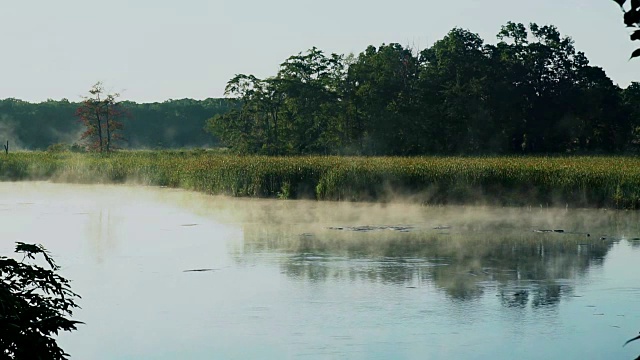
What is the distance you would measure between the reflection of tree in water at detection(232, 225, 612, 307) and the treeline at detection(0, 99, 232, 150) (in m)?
52.7

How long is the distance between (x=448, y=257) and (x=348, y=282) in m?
2.11

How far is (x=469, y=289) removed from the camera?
877 cm

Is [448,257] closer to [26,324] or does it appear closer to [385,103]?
[26,324]

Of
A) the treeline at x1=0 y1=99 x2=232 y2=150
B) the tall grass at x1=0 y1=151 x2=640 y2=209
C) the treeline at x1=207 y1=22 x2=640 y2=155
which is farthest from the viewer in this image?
the treeline at x1=0 y1=99 x2=232 y2=150

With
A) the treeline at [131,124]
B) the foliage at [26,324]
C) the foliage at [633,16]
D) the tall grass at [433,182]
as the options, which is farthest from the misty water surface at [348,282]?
the treeline at [131,124]

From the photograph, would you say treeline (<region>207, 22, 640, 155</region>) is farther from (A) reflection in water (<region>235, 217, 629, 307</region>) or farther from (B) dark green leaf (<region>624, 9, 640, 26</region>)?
(B) dark green leaf (<region>624, 9, 640, 26</region>)

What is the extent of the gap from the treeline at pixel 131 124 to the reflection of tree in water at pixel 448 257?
52.7 metres

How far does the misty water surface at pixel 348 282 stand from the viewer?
22.1 ft

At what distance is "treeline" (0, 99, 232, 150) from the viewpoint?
66000 millimetres

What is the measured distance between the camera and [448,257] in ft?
36.0

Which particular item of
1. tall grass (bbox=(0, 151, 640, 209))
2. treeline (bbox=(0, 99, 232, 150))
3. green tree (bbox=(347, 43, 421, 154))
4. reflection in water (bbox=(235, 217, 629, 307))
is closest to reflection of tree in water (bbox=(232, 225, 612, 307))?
reflection in water (bbox=(235, 217, 629, 307))

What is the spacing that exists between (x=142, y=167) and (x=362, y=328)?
2070 centimetres

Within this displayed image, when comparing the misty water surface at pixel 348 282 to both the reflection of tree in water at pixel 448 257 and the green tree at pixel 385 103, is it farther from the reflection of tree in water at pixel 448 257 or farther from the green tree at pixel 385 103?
the green tree at pixel 385 103

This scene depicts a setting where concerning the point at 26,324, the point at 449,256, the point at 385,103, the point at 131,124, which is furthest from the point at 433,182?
the point at 131,124
